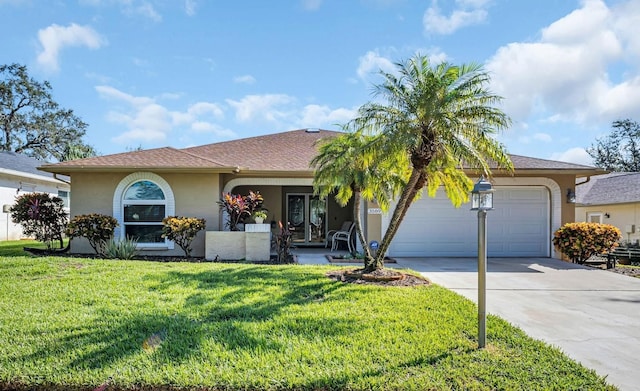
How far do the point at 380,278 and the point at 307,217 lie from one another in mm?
9078

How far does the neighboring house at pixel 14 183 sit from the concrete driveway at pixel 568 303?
55.2 ft

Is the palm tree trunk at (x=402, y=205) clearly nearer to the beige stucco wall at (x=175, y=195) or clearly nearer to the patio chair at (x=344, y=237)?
the patio chair at (x=344, y=237)

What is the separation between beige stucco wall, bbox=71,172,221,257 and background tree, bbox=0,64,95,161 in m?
24.1

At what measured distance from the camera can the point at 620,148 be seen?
1540 inches

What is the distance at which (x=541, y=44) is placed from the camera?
12125 mm

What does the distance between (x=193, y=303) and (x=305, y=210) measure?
10.8 metres

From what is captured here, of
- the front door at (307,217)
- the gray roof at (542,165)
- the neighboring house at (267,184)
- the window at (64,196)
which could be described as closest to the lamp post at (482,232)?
the neighboring house at (267,184)

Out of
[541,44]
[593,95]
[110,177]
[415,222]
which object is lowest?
[415,222]

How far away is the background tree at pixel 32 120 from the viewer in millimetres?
31766

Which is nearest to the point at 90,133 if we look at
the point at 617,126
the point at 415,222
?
the point at 415,222

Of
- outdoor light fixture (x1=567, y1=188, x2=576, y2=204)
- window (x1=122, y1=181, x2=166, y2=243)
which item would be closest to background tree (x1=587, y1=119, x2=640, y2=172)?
outdoor light fixture (x1=567, y1=188, x2=576, y2=204)

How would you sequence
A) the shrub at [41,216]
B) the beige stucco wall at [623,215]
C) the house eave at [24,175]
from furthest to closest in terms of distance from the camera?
1. the beige stucco wall at [623,215]
2. the house eave at [24,175]
3. the shrub at [41,216]

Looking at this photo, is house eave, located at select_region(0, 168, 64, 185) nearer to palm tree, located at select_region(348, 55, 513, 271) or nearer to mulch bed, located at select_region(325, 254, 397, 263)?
mulch bed, located at select_region(325, 254, 397, 263)

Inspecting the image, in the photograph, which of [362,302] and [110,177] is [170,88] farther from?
[362,302]
